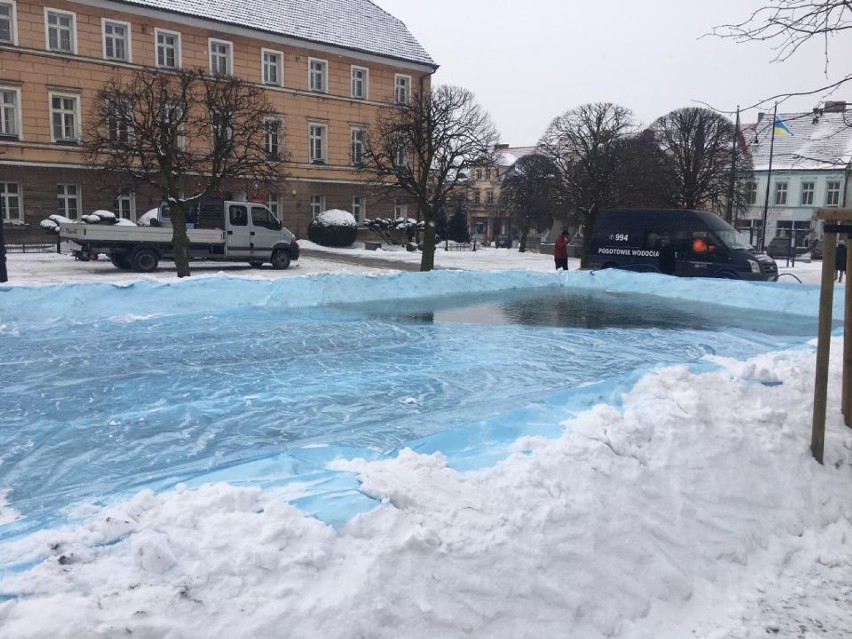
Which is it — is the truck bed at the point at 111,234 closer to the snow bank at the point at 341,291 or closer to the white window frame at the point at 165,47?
the snow bank at the point at 341,291

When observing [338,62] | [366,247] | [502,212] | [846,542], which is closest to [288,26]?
[338,62]

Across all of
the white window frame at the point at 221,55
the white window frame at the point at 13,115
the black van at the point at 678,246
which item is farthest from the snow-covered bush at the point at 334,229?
the black van at the point at 678,246

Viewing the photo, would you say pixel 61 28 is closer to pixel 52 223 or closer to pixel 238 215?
pixel 52 223

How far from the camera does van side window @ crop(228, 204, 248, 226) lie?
23484 millimetres

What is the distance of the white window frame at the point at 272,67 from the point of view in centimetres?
3859

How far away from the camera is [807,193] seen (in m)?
54.6

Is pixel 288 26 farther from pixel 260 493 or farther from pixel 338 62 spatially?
pixel 260 493

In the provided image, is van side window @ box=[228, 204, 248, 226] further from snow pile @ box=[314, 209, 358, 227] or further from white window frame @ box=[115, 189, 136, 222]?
snow pile @ box=[314, 209, 358, 227]

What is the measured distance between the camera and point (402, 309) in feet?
45.3

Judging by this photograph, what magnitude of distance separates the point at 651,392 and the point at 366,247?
31.8 metres

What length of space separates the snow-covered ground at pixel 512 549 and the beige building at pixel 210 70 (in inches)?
767

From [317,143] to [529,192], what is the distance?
1391 cm

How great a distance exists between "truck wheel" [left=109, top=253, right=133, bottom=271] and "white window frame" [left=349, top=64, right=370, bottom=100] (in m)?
23.8

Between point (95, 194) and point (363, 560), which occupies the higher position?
point (95, 194)
